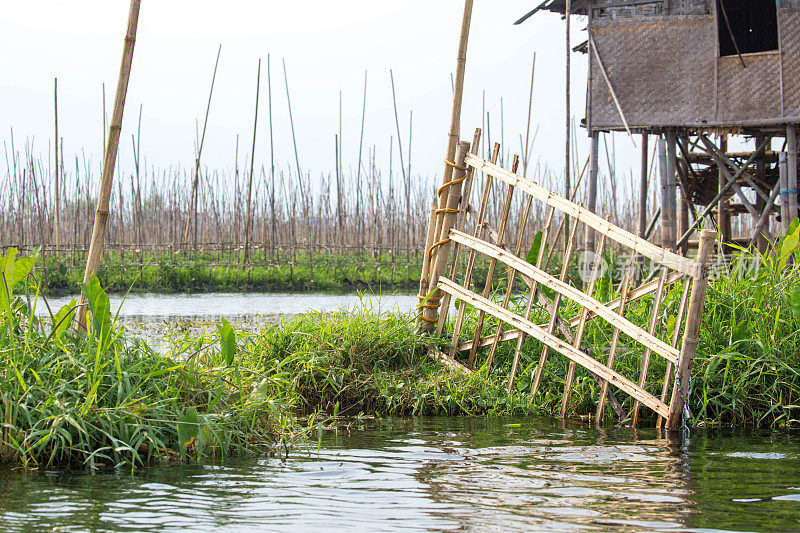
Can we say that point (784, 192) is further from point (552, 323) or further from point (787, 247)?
point (552, 323)

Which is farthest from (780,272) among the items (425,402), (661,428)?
(425,402)

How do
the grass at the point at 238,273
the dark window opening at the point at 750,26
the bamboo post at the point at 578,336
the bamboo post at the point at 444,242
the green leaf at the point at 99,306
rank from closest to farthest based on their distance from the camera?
the green leaf at the point at 99,306
the bamboo post at the point at 578,336
the bamboo post at the point at 444,242
the dark window opening at the point at 750,26
the grass at the point at 238,273

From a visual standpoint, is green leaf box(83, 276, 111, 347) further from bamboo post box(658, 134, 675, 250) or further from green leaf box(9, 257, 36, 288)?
bamboo post box(658, 134, 675, 250)

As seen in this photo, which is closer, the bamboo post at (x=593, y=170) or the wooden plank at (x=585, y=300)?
the wooden plank at (x=585, y=300)

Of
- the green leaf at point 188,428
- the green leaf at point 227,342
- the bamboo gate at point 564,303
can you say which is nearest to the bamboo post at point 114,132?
the green leaf at point 227,342

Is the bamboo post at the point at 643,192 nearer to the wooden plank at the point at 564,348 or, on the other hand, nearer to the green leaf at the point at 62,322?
the wooden plank at the point at 564,348

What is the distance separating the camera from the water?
2.37 meters

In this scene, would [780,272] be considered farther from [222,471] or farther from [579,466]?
[222,471]

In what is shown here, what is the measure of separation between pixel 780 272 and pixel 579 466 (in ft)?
8.10

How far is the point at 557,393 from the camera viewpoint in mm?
4566

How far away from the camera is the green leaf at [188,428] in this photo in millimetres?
3080

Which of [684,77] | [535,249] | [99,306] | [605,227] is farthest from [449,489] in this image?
[684,77]

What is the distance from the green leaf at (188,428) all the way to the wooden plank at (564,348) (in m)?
1.94

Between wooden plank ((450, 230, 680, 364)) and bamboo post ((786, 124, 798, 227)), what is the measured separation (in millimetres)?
5584
